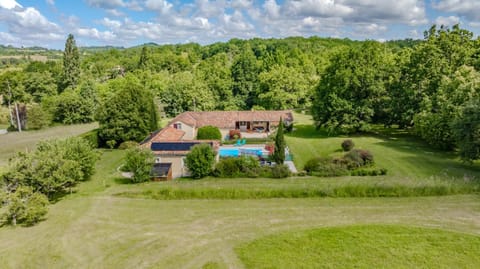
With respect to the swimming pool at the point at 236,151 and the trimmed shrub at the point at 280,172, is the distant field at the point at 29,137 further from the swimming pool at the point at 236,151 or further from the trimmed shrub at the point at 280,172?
the trimmed shrub at the point at 280,172

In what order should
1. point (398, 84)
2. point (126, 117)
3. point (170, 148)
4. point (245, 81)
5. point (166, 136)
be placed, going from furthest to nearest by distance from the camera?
1. point (245, 81)
2. point (398, 84)
3. point (126, 117)
4. point (166, 136)
5. point (170, 148)

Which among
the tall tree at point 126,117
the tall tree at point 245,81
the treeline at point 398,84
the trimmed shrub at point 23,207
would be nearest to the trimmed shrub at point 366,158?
the treeline at point 398,84

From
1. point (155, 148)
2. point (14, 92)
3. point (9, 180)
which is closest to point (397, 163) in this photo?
point (155, 148)

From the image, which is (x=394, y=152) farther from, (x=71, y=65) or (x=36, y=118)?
(x=71, y=65)

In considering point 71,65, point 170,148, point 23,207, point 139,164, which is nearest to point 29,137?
point 71,65

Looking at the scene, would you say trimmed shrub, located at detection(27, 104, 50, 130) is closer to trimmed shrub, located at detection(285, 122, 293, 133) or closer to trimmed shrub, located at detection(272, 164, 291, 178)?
trimmed shrub, located at detection(285, 122, 293, 133)

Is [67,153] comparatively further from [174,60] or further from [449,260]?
[174,60]

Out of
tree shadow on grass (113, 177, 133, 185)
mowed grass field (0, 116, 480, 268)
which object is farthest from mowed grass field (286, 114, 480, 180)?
tree shadow on grass (113, 177, 133, 185)
